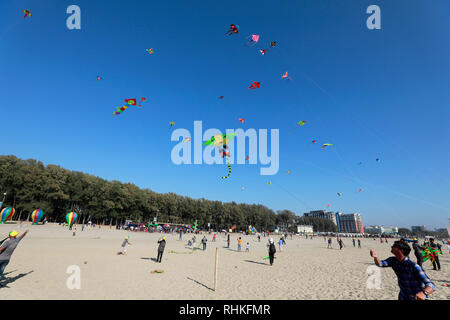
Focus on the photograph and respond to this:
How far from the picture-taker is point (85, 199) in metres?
67.1

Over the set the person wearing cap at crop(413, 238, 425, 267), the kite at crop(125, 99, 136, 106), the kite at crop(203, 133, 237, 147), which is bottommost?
the person wearing cap at crop(413, 238, 425, 267)

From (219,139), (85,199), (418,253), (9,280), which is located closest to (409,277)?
(418,253)

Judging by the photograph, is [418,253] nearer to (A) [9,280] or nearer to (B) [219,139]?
(B) [219,139]

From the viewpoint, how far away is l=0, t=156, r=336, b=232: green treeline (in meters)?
56.4

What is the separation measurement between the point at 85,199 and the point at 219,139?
227ft

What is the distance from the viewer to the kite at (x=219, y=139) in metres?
15.6

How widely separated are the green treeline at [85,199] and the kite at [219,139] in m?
61.3

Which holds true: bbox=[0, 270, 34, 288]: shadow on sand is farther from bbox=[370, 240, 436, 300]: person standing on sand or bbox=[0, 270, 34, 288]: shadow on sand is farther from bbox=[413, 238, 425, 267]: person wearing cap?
bbox=[413, 238, 425, 267]: person wearing cap

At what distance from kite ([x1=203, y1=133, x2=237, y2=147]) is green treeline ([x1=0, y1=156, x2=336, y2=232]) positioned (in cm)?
6126

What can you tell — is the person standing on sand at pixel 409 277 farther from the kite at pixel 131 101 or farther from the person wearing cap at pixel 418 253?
the kite at pixel 131 101

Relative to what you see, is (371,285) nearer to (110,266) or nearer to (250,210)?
(110,266)

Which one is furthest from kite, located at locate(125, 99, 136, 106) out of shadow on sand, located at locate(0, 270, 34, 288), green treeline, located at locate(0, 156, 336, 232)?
green treeline, located at locate(0, 156, 336, 232)

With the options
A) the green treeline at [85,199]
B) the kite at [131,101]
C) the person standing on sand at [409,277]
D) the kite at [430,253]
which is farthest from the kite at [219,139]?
the green treeline at [85,199]
